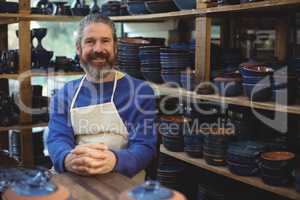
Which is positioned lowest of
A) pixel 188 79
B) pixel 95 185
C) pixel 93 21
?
pixel 95 185

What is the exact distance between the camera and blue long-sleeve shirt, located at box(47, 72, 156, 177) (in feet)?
6.16

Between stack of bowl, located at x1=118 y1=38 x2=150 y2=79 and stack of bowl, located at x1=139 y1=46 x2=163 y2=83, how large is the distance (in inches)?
4.1

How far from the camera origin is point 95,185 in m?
1.42

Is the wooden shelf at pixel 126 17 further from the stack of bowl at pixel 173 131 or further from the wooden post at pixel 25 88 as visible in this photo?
the stack of bowl at pixel 173 131

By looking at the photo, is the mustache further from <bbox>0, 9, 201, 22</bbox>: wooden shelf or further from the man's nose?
<bbox>0, 9, 201, 22</bbox>: wooden shelf

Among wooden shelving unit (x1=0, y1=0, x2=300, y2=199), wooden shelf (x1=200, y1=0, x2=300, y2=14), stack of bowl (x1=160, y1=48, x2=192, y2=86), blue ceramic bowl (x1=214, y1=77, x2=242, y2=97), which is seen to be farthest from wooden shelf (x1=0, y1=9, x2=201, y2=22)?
blue ceramic bowl (x1=214, y1=77, x2=242, y2=97)

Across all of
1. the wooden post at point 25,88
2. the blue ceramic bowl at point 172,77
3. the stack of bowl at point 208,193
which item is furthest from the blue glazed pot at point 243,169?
the wooden post at point 25,88

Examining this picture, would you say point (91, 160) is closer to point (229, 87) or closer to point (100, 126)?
point (100, 126)

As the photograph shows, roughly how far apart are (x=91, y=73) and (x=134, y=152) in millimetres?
497

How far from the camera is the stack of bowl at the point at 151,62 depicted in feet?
9.45

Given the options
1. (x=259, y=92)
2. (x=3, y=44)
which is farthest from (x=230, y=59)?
(x=3, y=44)

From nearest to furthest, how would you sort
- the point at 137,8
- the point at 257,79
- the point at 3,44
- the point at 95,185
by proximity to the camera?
the point at 95,185 → the point at 257,79 → the point at 137,8 → the point at 3,44

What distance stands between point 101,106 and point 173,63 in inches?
32.4

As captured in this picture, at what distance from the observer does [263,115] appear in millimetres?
2545
